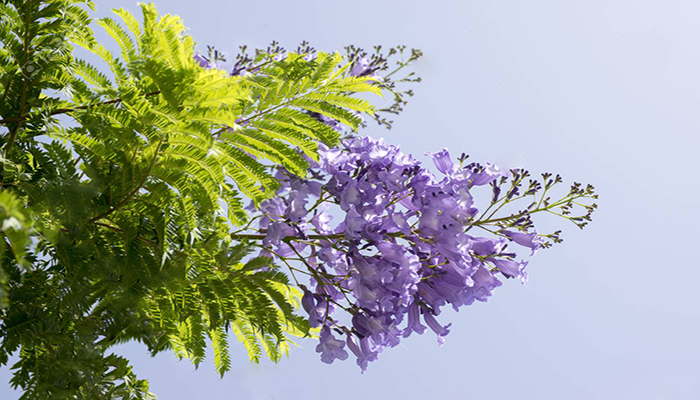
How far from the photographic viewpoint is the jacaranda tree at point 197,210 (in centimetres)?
218

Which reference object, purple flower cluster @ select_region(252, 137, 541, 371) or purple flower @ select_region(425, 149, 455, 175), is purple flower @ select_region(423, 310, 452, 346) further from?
purple flower @ select_region(425, 149, 455, 175)

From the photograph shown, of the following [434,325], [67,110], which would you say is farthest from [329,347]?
[67,110]

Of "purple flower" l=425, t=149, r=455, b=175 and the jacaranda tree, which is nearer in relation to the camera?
the jacaranda tree

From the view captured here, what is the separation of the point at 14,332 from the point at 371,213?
1552 millimetres

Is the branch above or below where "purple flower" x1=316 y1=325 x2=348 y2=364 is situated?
above

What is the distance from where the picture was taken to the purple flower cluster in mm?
2756

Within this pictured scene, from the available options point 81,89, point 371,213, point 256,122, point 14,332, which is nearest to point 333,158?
point 371,213

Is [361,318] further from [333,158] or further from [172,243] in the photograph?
[172,243]

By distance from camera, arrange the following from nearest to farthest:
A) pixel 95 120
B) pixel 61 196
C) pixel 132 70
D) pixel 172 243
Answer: pixel 132 70 → pixel 61 196 → pixel 95 120 → pixel 172 243

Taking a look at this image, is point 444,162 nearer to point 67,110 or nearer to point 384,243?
point 384,243

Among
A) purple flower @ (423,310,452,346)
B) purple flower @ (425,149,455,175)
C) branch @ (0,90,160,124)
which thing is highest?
branch @ (0,90,160,124)

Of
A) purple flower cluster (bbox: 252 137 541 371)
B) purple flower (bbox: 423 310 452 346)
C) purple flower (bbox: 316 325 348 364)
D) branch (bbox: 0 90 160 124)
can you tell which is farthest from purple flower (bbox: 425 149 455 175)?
branch (bbox: 0 90 160 124)

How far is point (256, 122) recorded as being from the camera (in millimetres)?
2471

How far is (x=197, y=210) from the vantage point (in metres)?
2.38
